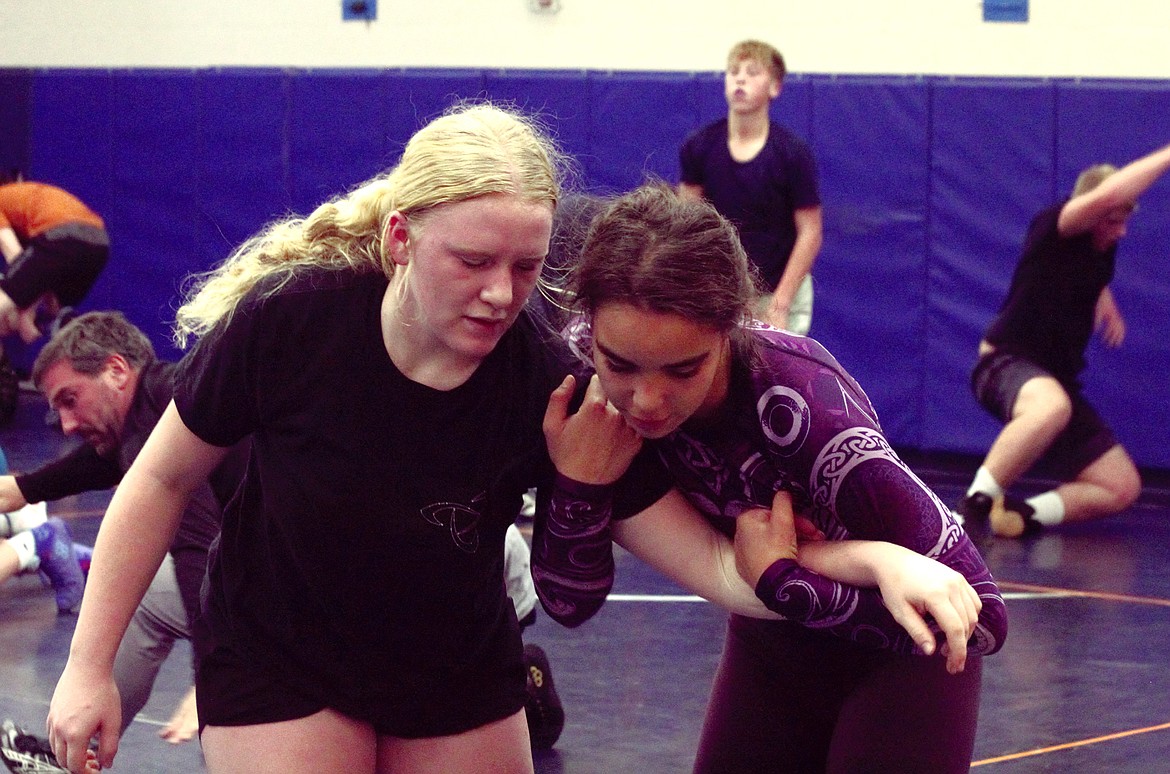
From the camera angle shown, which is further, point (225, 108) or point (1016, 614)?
point (225, 108)

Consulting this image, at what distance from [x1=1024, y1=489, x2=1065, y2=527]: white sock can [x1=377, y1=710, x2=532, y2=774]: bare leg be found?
4.90m

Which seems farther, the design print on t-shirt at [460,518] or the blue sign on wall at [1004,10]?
the blue sign on wall at [1004,10]

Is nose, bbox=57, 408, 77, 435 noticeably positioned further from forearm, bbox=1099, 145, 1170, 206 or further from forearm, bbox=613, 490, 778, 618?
forearm, bbox=1099, 145, 1170, 206

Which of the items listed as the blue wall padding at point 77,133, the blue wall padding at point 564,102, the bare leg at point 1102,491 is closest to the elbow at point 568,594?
the bare leg at point 1102,491

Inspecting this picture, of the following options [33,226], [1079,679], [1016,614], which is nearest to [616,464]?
[1079,679]

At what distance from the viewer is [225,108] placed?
33.6 feet

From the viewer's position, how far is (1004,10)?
909 cm

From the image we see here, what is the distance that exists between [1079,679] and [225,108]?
7.20 meters

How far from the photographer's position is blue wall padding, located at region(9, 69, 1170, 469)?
795 cm

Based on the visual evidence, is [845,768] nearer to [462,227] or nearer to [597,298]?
[597,298]

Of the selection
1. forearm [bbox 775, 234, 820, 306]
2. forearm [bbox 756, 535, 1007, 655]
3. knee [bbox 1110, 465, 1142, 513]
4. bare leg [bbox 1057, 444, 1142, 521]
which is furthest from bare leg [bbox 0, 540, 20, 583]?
knee [bbox 1110, 465, 1142, 513]

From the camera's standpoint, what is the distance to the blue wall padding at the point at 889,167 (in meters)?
7.95

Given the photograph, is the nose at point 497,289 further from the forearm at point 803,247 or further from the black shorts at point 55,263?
the black shorts at point 55,263

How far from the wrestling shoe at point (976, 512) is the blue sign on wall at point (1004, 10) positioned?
3.63 metres
